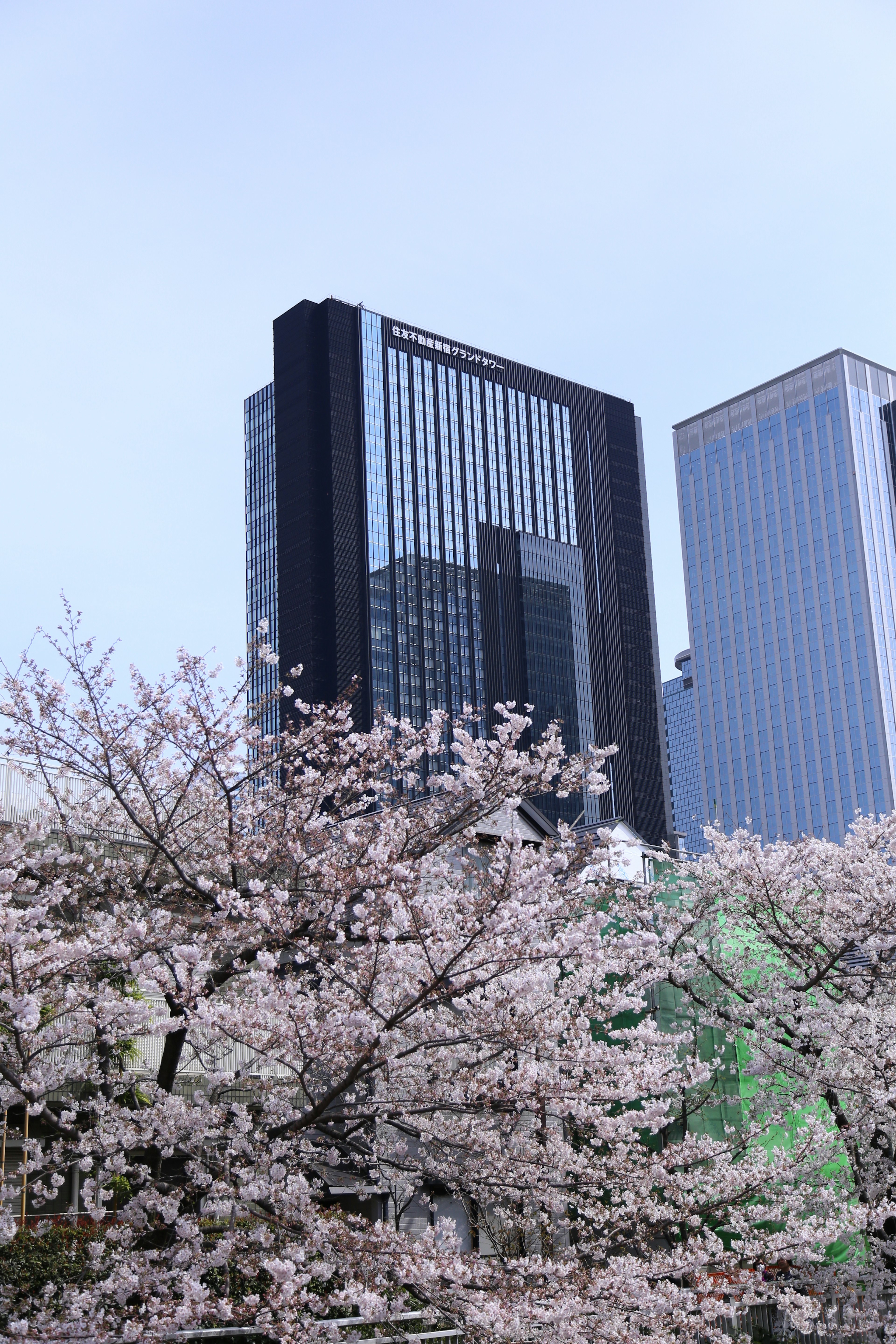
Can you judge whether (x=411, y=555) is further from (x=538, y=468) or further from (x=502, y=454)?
(x=538, y=468)

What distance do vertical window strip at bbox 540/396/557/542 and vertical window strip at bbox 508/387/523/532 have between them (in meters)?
3.34

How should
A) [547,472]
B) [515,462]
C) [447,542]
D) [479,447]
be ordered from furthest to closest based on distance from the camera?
[547,472]
[515,462]
[479,447]
[447,542]

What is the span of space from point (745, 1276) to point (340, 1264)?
→ 7838mm

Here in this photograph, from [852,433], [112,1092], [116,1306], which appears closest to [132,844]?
[112,1092]

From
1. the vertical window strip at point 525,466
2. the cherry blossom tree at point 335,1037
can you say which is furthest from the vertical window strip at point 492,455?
the cherry blossom tree at point 335,1037

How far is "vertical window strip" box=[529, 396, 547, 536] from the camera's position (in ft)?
474

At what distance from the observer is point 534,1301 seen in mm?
10875

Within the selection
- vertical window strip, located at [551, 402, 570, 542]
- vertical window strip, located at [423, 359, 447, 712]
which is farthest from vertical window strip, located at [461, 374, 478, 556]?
vertical window strip, located at [551, 402, 570, 542]

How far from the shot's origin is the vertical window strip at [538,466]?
14462cm

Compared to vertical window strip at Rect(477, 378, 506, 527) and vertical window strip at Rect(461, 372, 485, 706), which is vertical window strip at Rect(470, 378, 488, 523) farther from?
vertical window strip at Rect(477, 378, 506, 527)

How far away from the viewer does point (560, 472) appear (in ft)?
487

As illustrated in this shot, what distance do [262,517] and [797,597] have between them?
54.7m

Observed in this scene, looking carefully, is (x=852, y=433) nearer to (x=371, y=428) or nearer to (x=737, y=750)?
(x=737, y=750)

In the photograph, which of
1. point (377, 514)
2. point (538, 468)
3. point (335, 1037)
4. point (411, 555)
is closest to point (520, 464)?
point (538, 468)
